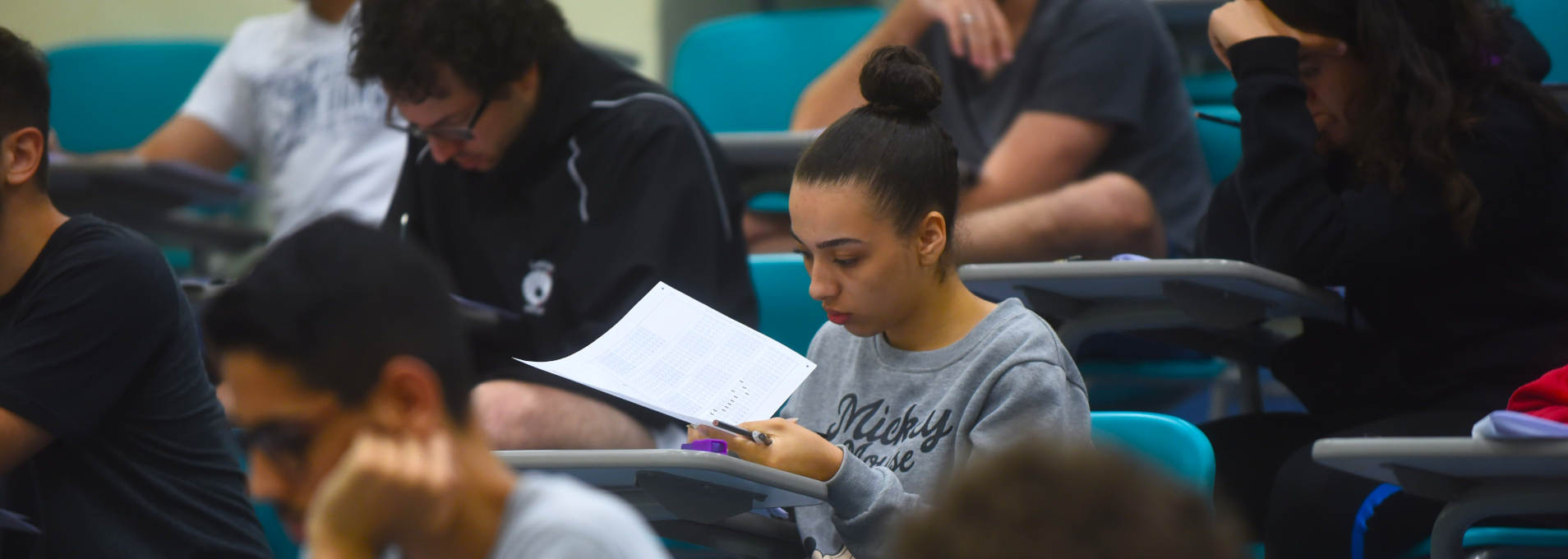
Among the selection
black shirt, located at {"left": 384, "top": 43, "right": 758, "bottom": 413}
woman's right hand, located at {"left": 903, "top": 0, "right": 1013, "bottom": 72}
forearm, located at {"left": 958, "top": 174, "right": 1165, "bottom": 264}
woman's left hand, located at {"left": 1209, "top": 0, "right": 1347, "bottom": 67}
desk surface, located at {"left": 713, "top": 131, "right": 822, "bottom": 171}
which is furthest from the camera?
woman's right hand, located at {"left": 903, "top": 0, "right": 1013, "bottom": 72}

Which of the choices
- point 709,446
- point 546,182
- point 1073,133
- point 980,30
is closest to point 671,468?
point 709,446

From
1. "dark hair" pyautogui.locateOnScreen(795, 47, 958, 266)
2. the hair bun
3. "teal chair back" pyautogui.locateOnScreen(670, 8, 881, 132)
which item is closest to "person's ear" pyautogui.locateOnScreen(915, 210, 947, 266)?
"dark hair" pyautogui.locateOnScreen(795, 47, 958, 266)

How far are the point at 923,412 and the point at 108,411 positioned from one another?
98cm

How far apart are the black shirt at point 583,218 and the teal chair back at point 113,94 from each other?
185 cm

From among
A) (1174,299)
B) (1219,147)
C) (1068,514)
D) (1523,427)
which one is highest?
(1068,514)

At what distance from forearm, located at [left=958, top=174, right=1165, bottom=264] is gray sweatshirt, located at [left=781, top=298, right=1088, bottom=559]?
2.33 feet

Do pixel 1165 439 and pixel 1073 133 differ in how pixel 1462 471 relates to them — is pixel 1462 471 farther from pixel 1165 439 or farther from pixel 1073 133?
pixel 1073 133

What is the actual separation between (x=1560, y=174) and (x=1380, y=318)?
11.3 inches

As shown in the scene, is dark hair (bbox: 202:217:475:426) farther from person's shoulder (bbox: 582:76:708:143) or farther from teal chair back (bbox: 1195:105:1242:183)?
teal chair back (bbox: 1195:105:1242:183)

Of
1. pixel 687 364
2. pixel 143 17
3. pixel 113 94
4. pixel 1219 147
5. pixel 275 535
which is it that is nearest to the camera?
pixel 687 364

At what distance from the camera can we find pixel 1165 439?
63.9 inches

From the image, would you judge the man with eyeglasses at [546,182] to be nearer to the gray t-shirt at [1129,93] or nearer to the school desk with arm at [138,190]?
the gray t-shirt at [1129,93]

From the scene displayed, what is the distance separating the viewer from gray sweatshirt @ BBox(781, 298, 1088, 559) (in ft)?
4.96

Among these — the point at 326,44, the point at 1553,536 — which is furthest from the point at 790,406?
the point at 326,44
